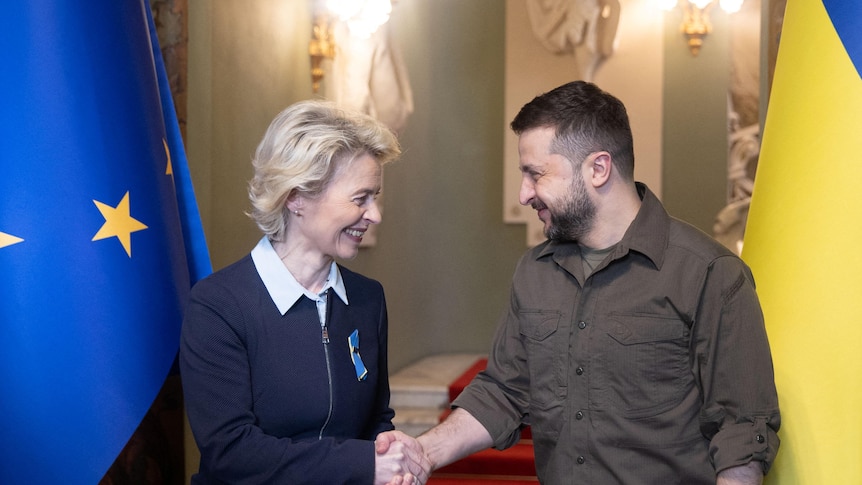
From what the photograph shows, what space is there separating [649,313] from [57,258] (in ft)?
4.44

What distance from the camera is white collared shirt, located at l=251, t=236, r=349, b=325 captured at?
2080 mm

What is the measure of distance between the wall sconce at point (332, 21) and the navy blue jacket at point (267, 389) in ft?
9.94

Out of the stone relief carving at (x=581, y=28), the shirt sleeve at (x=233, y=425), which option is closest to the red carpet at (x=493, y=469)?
the shirt sleeve at (x=233, y=425)

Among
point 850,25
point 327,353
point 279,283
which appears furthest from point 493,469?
point 850,25

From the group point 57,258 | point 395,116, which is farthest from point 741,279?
point 395,116

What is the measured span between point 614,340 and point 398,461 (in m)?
0.57

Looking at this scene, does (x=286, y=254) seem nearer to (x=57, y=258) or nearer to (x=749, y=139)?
(x=57, y=258)

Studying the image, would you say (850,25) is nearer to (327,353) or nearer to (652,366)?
(652,366)

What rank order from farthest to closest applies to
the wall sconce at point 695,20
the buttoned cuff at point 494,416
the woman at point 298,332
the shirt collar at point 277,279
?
the wall sconce at point 695,20 → the buttoned cuff at point 494,416 → the shirt collar at point 277,279 → the woman at point 298,332

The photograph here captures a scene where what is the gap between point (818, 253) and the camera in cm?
196

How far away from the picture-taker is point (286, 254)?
218 cm

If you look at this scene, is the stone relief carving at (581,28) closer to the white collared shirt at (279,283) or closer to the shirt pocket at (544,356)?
the shirt pocket at (544,356)

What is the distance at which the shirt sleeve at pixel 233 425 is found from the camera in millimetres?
1920

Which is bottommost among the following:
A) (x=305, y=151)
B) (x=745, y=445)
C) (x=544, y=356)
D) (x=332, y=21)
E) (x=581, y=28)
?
(x=745, y=445)
